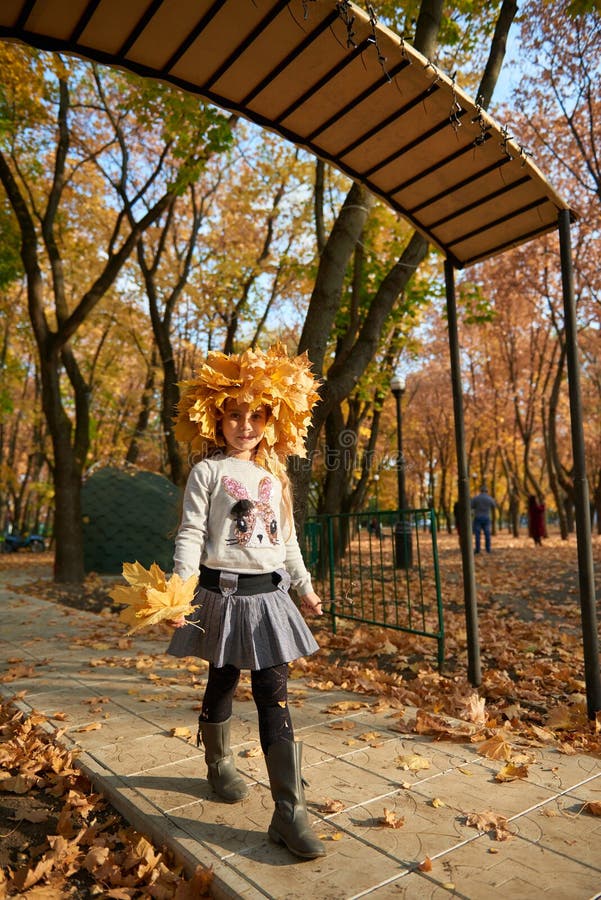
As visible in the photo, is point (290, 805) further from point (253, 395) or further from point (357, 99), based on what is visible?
point (357, 99)

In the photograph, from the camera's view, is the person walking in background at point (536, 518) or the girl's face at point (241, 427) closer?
the girl's face at point (241, 427)

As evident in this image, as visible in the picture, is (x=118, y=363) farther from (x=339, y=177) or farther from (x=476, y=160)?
(x=476, y=160)

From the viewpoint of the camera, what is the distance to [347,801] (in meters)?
2.88

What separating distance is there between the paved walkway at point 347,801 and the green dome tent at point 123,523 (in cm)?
801

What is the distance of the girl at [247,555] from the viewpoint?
266 cm

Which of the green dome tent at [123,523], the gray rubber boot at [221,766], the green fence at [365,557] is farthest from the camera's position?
the green dome tent at [123,523]

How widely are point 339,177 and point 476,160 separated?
9926 mm

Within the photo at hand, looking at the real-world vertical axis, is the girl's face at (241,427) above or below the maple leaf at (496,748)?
above

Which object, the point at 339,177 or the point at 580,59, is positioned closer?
the point at 580,59

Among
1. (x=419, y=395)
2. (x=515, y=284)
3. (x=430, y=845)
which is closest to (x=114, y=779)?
(x=430, y=845)

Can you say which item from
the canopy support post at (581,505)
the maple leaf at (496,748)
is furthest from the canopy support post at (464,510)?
the maple leaf at (496,748)

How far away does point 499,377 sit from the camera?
28984mm

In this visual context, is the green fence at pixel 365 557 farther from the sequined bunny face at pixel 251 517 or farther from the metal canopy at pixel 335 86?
the sequined bunny face at pixel 251 517

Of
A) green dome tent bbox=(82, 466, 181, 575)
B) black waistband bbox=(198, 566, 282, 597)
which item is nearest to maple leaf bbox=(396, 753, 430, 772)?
black waistband bbox=(198, 566, 282, 597)
